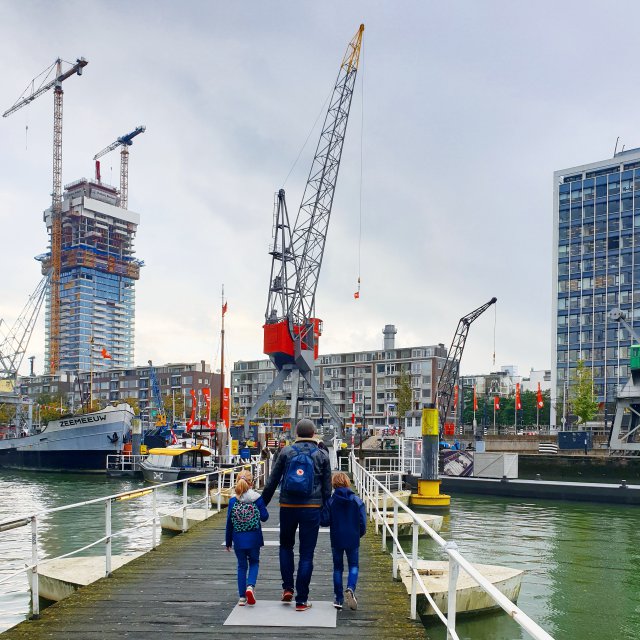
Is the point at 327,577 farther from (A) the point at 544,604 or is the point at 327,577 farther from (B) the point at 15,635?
(A) the point at 544,604

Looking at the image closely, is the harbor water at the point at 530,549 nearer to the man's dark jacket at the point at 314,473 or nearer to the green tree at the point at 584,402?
the man's dark jacket at the point at 314,473

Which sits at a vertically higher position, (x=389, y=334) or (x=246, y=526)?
(x=389, y=334)

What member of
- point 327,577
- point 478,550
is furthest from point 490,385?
point 327,577

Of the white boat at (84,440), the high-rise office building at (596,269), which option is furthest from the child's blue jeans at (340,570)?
the high-rise office building at (596,269)

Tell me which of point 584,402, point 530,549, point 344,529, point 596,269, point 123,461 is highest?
point 596,269


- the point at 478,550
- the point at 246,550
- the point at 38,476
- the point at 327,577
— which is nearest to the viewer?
the point at 246,550

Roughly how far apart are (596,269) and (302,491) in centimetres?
10652

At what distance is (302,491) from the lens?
26.6ft

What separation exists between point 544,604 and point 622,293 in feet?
316

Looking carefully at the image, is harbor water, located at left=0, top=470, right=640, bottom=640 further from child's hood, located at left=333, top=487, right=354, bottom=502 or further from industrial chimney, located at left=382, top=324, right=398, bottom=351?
industrial chimney, located at left=382, top=324, right=398, bottom=351

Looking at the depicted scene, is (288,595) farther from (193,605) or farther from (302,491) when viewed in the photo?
(302,491)

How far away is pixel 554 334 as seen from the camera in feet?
362

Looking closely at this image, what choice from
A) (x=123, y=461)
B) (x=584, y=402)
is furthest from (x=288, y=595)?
(x=584, y=402)

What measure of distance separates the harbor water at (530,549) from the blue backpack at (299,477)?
211 cm
